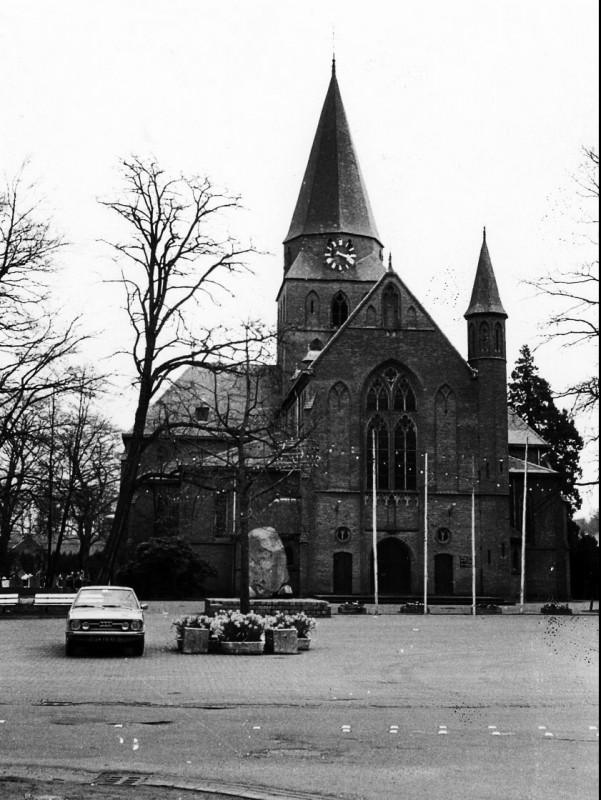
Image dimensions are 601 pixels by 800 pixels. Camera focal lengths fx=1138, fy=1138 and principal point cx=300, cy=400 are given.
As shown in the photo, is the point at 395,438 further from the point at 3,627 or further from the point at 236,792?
the point at 236,792

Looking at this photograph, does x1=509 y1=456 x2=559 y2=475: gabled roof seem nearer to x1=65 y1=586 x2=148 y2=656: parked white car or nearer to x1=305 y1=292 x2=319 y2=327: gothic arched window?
x1=305 y1=292 x2=319 y2=327: gothic arched window

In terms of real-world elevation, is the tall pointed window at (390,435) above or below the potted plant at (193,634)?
above

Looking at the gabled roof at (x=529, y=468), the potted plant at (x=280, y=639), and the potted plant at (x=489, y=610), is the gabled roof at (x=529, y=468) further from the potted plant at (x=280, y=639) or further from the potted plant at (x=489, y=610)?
the potted plant at (x=280, y=639)

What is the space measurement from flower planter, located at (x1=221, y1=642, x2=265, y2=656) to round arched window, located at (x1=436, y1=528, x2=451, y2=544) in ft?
110

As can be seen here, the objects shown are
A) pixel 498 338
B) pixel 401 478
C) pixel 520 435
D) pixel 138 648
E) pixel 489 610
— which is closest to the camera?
pixel 138 648

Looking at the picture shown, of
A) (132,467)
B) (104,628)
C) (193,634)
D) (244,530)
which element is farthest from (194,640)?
(244,530)

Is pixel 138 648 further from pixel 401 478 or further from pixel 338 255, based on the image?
pixel 338 255

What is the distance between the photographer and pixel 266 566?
5459 cm

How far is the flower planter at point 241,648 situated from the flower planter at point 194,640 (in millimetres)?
423

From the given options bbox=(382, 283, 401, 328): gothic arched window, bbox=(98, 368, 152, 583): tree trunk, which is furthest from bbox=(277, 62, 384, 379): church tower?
bbox=(98, 368, 152, 583): tree trunk

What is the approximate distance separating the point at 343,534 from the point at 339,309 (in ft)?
68.3

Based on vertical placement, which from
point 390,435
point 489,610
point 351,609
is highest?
point 390,435

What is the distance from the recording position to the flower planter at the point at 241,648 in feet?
82.7

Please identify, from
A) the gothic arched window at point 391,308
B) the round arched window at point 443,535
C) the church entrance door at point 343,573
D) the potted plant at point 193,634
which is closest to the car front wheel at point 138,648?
the potted plant at point 193,634
